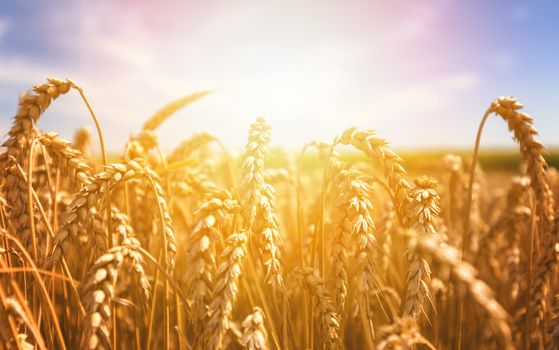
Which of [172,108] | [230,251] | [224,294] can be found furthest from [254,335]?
[172,108]

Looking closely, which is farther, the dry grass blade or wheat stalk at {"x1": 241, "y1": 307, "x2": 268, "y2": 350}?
the dry grass blade

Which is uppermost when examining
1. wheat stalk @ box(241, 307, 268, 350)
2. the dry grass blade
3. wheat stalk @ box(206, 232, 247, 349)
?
the dry grass blade

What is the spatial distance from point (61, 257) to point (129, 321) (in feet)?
3.09

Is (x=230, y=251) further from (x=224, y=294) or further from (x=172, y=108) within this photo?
(x=172, y=108)

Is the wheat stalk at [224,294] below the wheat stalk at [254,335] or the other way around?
the other way around

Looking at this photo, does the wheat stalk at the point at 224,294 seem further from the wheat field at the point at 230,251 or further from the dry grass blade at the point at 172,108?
the dry grass blade at the point at 172,108

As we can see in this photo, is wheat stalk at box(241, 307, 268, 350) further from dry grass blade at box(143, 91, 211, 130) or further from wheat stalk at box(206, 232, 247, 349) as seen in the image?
dry grass blade at box(143, 91, 211, 130)

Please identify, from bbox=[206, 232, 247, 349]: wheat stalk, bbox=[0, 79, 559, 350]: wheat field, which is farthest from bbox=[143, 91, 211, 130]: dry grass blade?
bbox=[206, 232, 247, 349]: wheat stalk

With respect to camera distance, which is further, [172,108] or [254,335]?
[172,108]

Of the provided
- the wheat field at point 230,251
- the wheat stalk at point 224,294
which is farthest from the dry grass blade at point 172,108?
the wheat stalk at point 224,294

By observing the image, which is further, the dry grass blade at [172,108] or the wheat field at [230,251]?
the dry grass blade at [172,108]

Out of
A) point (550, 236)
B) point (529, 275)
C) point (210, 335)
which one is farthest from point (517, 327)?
point (210, 335)

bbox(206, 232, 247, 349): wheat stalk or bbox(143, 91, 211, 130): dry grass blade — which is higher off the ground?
bbox(143, 91, 211, 130): dry grass blade

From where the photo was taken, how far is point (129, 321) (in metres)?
2.10
